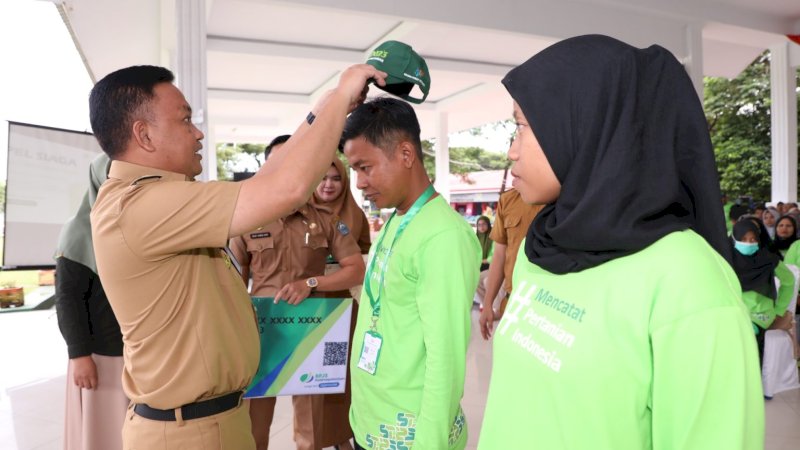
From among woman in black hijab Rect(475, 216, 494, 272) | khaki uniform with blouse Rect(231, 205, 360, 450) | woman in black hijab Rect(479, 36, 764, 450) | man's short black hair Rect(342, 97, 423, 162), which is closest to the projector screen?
khaki uniform with blouse Rect(231, 205, 360, 450)

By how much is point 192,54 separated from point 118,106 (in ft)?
10.6

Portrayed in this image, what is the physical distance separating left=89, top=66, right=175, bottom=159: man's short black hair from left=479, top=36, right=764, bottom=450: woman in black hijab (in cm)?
97

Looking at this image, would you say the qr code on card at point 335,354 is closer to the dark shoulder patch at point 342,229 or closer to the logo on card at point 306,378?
the logo on card at point 306,378

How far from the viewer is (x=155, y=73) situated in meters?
1.38

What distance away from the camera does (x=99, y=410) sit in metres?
2.21

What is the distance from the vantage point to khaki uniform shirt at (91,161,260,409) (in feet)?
3.84

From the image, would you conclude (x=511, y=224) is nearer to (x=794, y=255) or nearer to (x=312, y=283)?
(x=312, y=283)

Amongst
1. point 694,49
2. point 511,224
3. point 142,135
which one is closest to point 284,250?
point 142,135

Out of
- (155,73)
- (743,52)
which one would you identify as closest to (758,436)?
(155,73)

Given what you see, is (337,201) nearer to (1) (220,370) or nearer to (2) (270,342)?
(2) (270,342)

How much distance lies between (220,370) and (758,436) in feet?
3.70

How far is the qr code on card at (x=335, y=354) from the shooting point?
2191 mm

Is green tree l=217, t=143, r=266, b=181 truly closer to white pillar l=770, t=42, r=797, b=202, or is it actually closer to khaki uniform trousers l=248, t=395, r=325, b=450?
white pillar l=770, t=42, r=797, b=202

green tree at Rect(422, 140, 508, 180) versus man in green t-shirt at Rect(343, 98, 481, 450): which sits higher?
green tree at Rect(422, 140, 508, 180)
